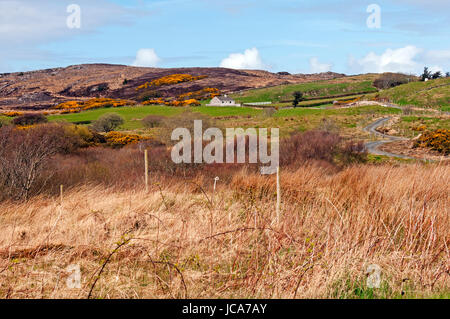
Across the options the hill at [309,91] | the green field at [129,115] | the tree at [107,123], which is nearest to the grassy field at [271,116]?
the green field at [129,115]

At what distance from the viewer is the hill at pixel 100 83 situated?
106 meters

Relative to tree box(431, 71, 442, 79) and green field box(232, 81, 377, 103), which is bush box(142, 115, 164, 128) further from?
tree box(431, 71, 442, 79)

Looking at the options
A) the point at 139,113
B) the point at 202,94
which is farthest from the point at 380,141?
the point at 202,94

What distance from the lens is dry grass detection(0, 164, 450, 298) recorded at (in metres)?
3.98

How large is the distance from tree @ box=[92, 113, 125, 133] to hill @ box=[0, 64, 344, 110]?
131 feet

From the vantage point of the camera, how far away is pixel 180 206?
23.6 ft

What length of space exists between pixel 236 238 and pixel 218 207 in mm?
1451

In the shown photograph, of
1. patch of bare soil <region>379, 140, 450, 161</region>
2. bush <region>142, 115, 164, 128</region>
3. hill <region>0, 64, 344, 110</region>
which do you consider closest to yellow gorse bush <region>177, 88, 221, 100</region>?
hill <region>0, 64, 344, 110</region>

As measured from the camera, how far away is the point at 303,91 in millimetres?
111938

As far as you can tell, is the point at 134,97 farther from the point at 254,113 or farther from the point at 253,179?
the point at 253,179

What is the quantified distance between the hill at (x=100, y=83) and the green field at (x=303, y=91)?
9383 mm

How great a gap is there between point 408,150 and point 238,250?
3834 cm

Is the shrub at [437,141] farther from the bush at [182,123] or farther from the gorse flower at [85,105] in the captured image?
the gorse flower at [85,105]
